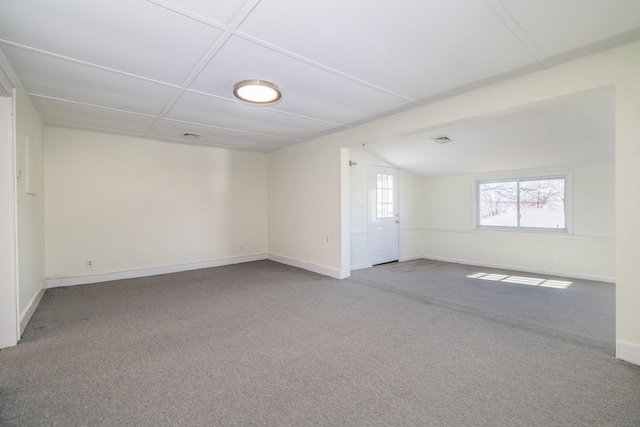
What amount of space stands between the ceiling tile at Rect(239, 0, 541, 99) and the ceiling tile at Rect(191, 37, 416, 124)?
20cm

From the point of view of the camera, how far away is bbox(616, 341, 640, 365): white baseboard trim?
2.37m

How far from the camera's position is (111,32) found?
2168 millimetres

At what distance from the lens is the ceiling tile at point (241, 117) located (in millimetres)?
3631

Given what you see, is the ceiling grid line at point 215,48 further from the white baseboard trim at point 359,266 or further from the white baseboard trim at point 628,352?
the white baseboard trim at point 359,266

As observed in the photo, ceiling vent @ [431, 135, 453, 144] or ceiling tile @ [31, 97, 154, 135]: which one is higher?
ceiling tile @ [31, 97, 154, 135]

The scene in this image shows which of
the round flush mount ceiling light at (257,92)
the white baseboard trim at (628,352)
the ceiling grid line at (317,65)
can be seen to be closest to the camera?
the ceiling grid line at (317,65)

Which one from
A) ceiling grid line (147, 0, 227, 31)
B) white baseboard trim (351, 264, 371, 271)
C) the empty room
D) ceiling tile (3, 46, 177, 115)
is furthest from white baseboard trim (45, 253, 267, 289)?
ceiling grid line (147, 0, 227, 31)

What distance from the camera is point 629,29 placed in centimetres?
216

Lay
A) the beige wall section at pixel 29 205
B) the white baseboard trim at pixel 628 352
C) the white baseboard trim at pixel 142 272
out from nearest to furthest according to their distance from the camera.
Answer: the white baseboard trim at pixel 628 352 → the beige wall section at pixel 29 205 → the white baseboard trim at pixel 142 272

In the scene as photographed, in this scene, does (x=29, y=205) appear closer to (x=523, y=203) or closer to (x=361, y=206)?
(x=361, y=206)

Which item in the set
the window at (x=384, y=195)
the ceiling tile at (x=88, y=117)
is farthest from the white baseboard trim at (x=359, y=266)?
the ceiling tile at (x=88, y=117)

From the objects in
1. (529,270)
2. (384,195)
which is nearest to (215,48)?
(384,195)

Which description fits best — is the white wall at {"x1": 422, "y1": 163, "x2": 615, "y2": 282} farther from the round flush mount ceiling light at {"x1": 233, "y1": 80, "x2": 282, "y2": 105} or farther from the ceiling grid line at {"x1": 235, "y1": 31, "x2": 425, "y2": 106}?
the round flush mount ceiling light at {"x1": 233, "y1": 80, "x2": 282, "y2": 105}

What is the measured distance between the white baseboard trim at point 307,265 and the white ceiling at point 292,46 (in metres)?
2.84
